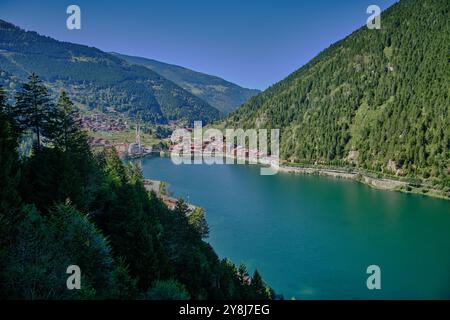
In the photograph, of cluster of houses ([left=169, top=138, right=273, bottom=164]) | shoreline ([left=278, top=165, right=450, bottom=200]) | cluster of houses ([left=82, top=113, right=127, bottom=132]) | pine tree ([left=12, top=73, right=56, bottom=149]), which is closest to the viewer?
pine tree ([left=12, top=73, right=56, bottom=149])

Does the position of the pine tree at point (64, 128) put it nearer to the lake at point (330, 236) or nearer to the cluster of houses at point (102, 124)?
the lake at point (330, 236)

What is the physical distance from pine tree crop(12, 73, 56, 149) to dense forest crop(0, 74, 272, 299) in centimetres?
5

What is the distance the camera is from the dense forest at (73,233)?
9.52 meters

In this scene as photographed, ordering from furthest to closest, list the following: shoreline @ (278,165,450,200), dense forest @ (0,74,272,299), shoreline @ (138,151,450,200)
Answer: shoreline @ (138,151,450,200) < shoreline @ (278,165,450,200) < dense forest @ (0,74,272,299)

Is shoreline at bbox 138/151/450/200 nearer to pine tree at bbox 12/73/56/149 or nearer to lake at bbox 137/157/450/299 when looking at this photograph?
lake at bbox 137/157/450/299

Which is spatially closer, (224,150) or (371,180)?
(371,180)

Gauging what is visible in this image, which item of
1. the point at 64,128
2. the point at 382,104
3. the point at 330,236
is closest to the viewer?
the point at 64,128

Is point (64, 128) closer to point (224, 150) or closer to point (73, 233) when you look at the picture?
point (73, 233)

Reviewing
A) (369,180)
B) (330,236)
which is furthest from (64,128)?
(369,180)

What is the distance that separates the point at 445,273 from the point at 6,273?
111 ft

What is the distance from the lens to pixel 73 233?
11305 millimetres

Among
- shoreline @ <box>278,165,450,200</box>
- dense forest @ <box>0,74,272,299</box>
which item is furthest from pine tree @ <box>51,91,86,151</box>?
shoreline @ <box>278,165,450,200</box>

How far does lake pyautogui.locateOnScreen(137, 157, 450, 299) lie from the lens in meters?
30.6

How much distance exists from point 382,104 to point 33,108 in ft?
314
